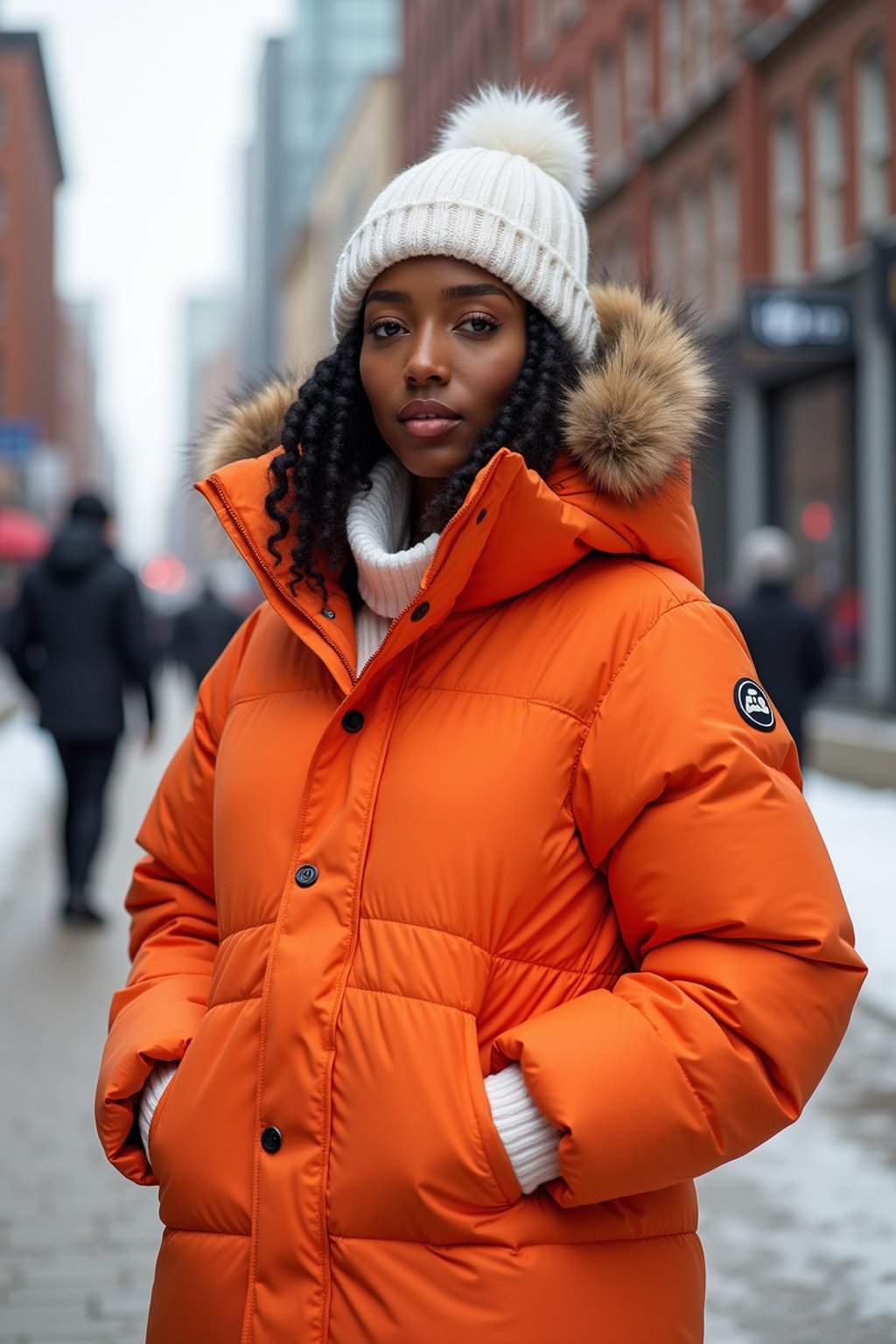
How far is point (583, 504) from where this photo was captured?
2.12m

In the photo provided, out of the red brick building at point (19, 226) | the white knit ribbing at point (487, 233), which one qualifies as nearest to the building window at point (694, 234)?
the white knit ribbing at point (487, 233)

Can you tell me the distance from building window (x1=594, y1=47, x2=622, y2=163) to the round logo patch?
98.2 ft

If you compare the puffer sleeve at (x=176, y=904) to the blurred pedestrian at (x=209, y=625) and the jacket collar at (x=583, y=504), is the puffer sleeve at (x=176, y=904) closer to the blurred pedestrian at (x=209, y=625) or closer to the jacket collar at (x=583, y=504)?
the jacket collar at (x=583, y=504)

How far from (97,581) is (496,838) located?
284 inches

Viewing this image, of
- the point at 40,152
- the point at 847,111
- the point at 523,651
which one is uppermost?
the point at 40,152

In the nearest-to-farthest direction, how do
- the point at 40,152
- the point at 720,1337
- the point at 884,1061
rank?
the point at 720,1337, the point at 884,1061, the point at 40,152

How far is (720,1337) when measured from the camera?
154 inches

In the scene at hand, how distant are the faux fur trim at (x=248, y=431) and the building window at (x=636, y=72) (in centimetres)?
2766

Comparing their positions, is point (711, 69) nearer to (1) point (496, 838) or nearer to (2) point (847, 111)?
(2) point (847, 111)

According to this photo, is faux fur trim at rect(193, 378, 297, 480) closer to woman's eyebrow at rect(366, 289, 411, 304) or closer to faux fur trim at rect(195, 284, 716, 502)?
woman's eyebrow at rect(366, 289, 411, 304)

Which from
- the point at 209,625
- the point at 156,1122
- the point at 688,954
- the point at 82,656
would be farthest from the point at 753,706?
the point at 209,625

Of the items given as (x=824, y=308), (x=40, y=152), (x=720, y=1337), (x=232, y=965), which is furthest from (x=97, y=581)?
(x=40, y=152)

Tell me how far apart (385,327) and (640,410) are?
0.36 m

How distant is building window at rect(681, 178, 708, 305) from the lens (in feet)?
85.3
